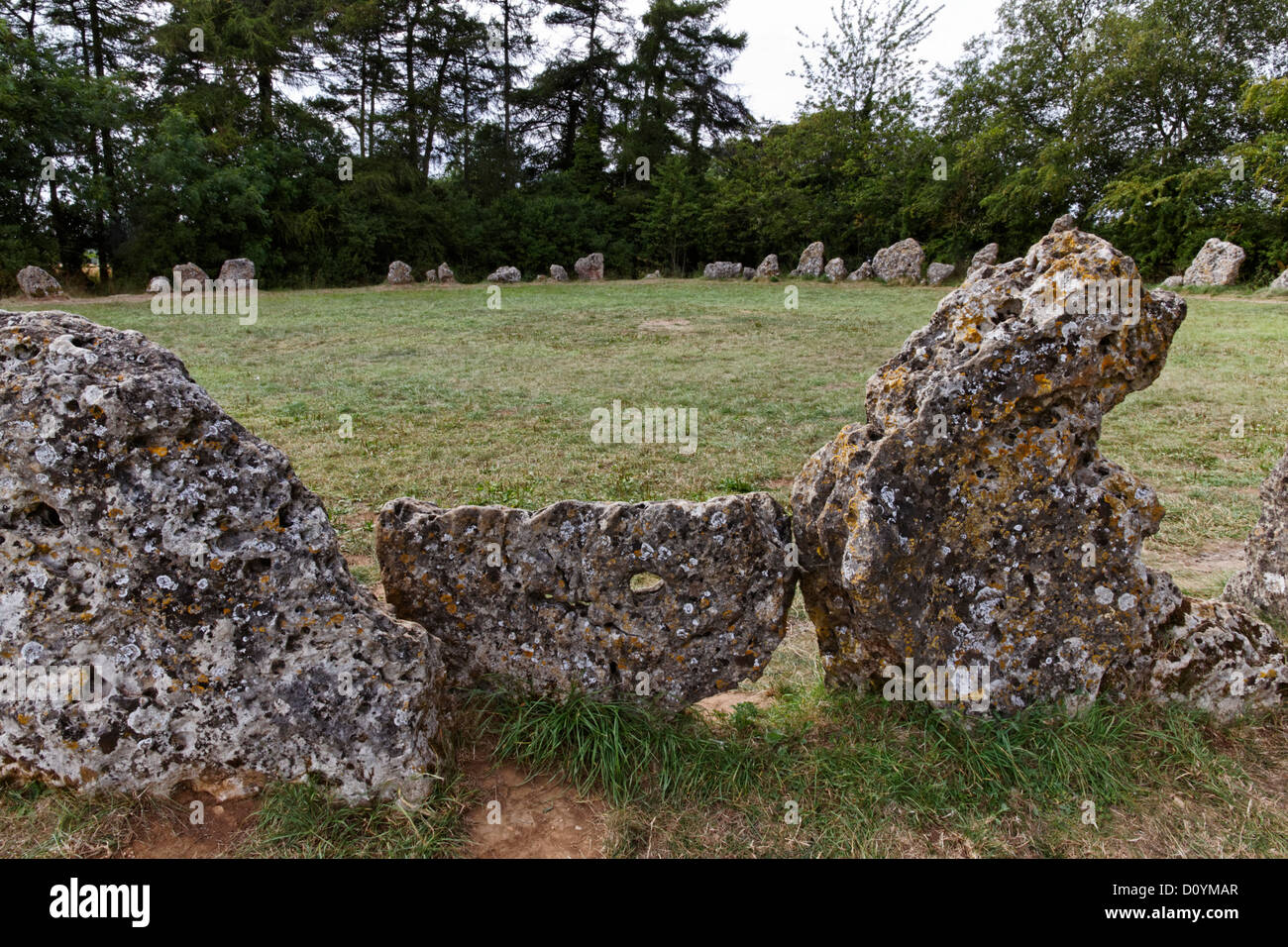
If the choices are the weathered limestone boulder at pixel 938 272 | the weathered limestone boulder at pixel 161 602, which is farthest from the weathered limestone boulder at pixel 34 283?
the weathered limestone boulder at pixel 938 272

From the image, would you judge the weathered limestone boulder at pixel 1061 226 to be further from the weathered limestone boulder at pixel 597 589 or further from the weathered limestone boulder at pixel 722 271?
the weathered limestone boulder at pixel 722 271

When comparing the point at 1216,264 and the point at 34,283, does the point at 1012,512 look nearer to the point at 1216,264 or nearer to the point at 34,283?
the point at 34,283

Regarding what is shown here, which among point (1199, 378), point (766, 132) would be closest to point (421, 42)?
point (766, 132)

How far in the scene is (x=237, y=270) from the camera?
75.3ft

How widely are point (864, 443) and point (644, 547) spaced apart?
3.59ft

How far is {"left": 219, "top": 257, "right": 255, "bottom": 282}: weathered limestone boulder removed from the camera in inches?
897

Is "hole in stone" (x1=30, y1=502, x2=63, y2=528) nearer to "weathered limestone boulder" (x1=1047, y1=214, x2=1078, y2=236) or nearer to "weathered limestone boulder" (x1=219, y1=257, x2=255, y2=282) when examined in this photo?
"weathered limestone boulder" (x1=1047, y1=214, x2=1078, y2=236)

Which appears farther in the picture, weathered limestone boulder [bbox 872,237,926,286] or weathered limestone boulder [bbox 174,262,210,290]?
weathered limestone boulder [bbox 872,237,926,286]

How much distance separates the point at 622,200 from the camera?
110 ft

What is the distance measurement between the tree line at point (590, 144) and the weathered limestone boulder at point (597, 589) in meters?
23.3

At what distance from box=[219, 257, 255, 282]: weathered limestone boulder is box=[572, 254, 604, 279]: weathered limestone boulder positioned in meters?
11.0

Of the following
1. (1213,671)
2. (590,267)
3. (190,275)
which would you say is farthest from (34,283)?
(1213,671)

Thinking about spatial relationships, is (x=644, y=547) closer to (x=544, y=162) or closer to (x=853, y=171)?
(x=853, y=171)

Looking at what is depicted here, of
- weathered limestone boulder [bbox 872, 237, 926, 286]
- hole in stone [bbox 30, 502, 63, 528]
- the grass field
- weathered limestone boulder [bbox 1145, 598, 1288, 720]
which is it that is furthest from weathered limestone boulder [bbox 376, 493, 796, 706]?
weathered limestone boulder [bbox 872, 237, 926, 286]
